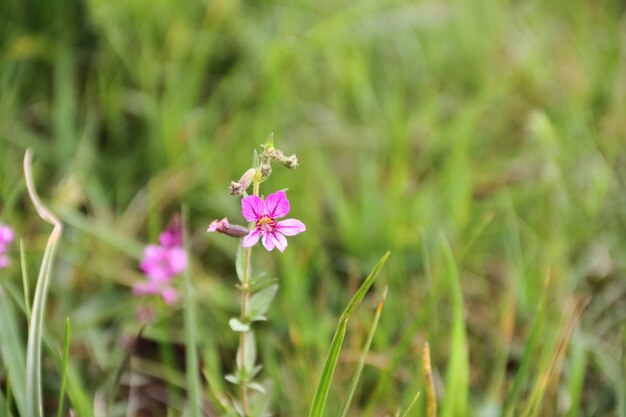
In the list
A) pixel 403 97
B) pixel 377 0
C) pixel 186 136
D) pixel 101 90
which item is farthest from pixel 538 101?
pixel 101 90

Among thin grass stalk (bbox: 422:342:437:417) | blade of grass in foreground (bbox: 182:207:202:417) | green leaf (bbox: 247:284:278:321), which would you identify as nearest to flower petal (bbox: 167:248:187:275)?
blade of grass in foreground (bbox: 182:207:202:417)

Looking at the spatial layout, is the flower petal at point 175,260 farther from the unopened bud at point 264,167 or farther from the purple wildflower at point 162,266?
the unopened bud at point 264,167

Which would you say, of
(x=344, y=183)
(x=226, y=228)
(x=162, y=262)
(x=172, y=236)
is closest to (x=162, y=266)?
(x=162, y=262)

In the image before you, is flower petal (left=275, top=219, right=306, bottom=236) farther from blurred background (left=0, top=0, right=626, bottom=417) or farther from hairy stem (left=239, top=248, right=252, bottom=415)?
blurred background (left=0, top=0, right=626, bottom=417)

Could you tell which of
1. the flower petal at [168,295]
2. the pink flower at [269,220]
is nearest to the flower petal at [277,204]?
the pink flower at [269,220]

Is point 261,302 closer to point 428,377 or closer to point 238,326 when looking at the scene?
point 238,326
